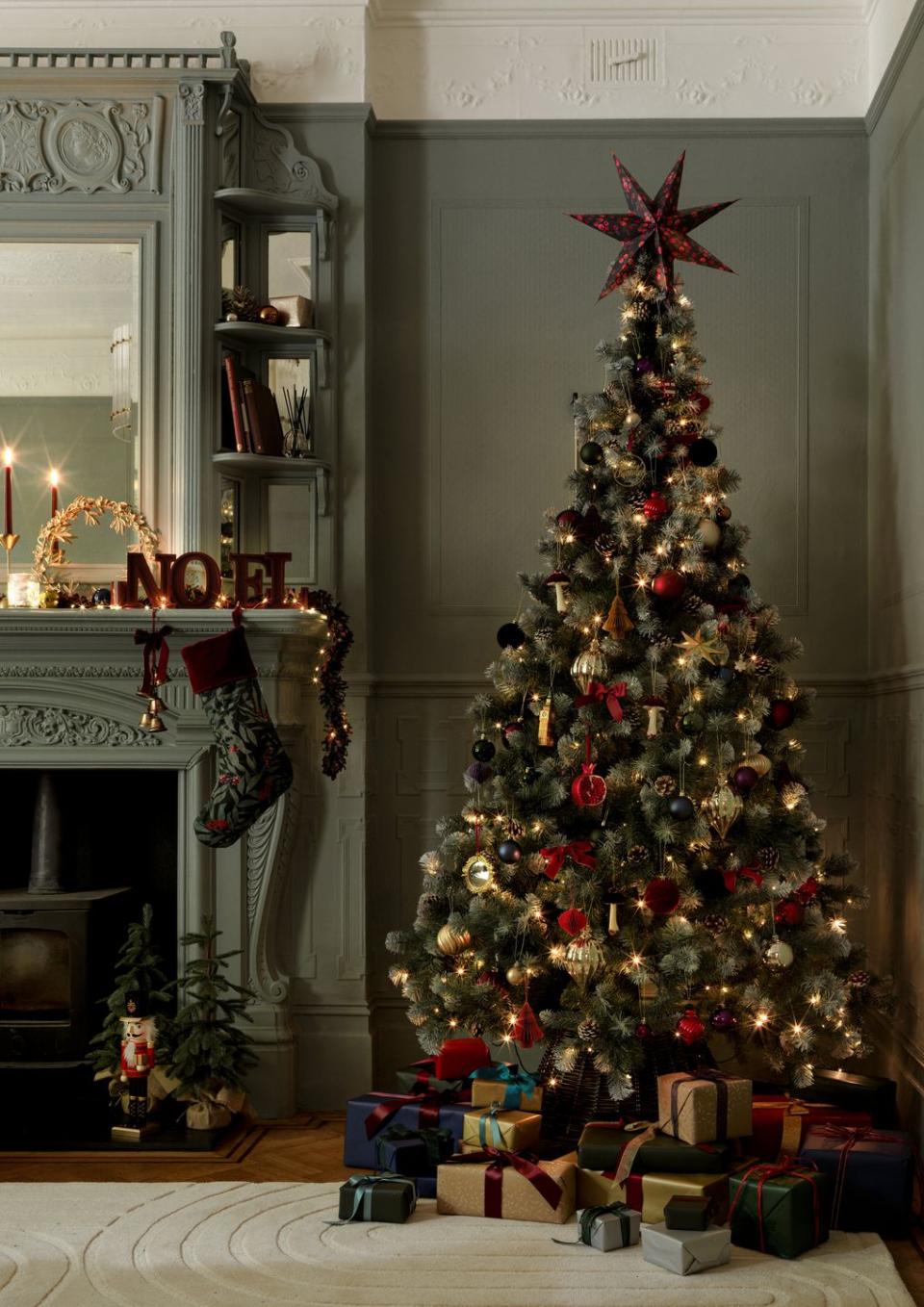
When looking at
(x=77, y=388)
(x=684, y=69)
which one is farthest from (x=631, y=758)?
(x=684, y=69)

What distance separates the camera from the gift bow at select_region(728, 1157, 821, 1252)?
3.31 metres

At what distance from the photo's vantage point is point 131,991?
4.42m

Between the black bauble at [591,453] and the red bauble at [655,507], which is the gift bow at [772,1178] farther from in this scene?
the black bauble at [591,453]

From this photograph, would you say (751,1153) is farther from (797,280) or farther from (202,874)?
(797,280)

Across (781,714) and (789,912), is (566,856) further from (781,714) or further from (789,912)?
(781,714)

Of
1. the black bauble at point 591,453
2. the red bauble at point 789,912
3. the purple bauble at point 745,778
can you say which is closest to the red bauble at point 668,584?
the black bauble at point 591,453

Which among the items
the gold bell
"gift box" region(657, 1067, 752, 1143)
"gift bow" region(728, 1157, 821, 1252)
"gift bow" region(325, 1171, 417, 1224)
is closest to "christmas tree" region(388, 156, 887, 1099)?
"gift box" region(657, 1067, 752, 1143)

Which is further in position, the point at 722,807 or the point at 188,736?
the point at 188,736

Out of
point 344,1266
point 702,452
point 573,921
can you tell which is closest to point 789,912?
point 573,921

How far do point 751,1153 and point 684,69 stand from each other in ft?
12.7

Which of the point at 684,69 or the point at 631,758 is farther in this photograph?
the point at 684,69

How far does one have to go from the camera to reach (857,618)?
4.99m

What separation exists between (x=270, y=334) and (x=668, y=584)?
1792 mm

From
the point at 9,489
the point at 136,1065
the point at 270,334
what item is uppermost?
the point at 270,334
